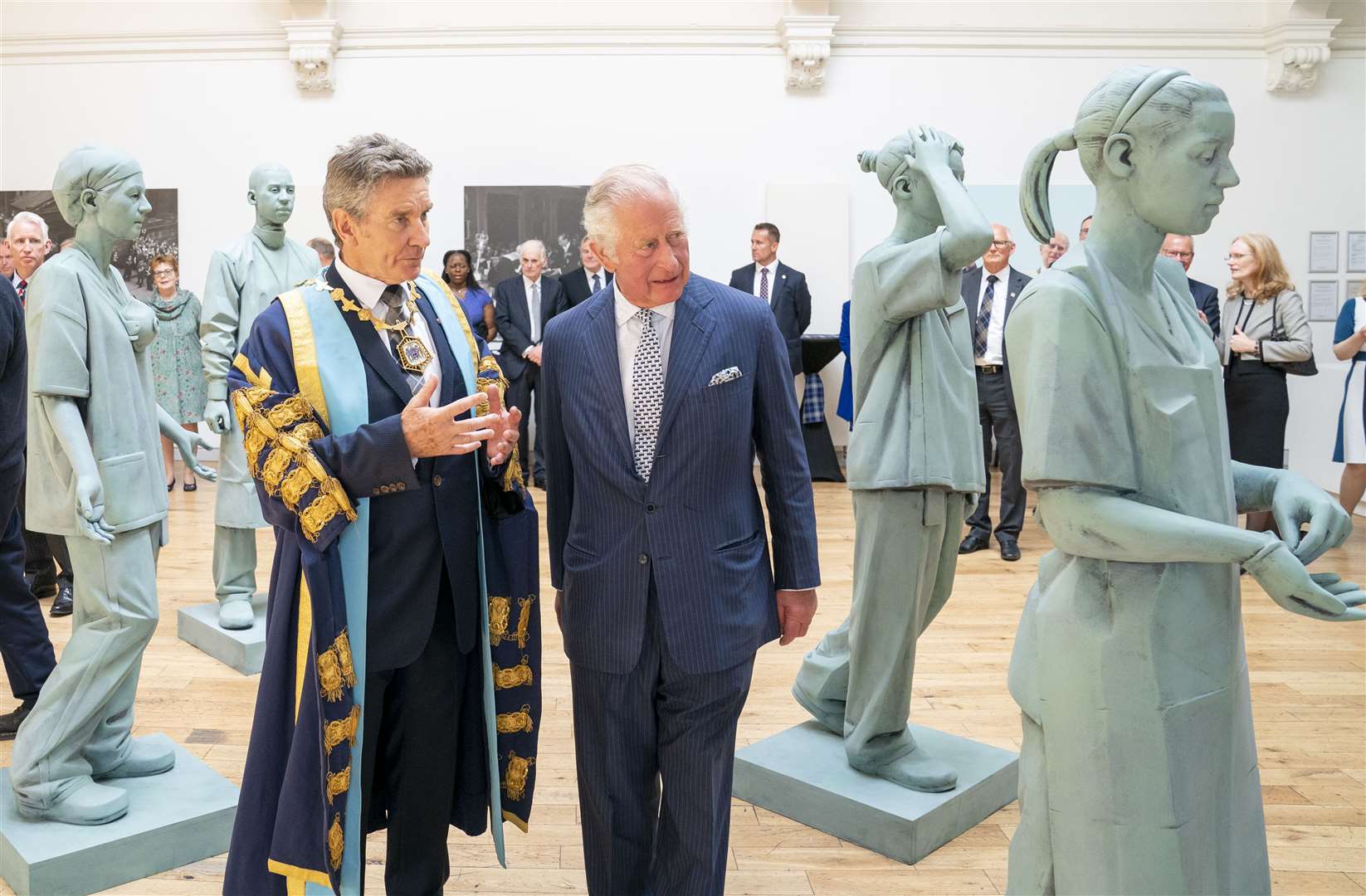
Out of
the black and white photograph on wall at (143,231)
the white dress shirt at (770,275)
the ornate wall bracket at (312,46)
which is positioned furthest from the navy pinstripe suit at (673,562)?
the black and white photograph on wall at (143,231)

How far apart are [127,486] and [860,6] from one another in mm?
8944

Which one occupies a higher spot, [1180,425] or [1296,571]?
[1180,425]

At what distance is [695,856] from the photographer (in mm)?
2482

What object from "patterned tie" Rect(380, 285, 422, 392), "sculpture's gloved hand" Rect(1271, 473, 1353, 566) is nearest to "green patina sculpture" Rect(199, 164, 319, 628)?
"patterned tie" Rect(380, 285, 422, 392)

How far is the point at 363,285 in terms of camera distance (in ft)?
7.80

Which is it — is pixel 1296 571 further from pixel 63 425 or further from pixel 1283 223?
pixel 1283 223

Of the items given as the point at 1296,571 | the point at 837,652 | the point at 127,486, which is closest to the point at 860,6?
the point at 837,652

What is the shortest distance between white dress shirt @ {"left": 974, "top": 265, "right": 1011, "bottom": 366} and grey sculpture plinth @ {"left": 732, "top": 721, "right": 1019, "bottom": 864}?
433cm

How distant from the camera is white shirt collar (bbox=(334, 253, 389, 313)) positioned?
7.79 feet

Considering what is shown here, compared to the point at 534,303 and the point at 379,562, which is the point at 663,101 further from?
the point at 379,562

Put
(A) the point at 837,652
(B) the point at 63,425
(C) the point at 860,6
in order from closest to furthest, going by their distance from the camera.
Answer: (B) the point at 63,425, (A) the point at 837,652, (C) the point at 860,6

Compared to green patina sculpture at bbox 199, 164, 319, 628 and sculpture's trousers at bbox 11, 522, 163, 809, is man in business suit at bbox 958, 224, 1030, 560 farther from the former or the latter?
sculpture's trousers at bbox 11, 522, 163, 809

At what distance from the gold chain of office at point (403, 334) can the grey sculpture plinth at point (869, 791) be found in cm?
187

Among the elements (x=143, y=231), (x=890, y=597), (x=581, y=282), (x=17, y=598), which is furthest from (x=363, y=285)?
(x=143, y=231)
